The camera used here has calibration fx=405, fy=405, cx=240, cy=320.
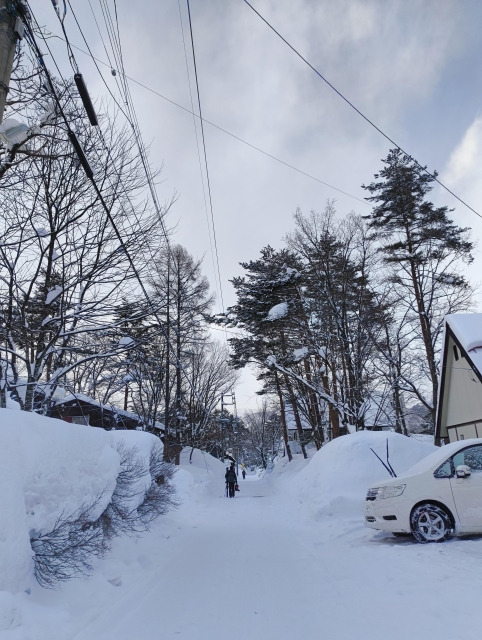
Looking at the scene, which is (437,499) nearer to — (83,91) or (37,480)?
(37,480)

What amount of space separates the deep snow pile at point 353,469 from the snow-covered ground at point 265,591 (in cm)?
124

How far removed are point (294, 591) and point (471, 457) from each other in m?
4.34

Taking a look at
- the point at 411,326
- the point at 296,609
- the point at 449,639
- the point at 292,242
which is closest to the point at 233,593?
the point at 296,609

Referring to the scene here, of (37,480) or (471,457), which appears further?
(471,457)

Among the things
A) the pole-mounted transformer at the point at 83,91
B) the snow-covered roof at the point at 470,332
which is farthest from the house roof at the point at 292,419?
the pole-mounted transformer at the point at 83,91

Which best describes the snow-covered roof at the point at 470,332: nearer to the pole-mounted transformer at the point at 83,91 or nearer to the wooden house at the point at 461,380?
the wooden house at the point at 461,380

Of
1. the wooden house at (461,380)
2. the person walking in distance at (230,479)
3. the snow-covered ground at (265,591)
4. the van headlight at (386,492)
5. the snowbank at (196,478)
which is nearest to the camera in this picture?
the snow-covered ground at (265,591)

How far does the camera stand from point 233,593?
4797 mm

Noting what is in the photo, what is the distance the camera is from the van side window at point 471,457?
7.09 meters

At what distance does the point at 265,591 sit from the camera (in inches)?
190

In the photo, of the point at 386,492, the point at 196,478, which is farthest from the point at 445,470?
the point at 196,478

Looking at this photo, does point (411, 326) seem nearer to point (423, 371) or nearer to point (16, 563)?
point (423, 371)

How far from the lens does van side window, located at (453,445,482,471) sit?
279 inches

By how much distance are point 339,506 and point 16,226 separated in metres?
9.88
